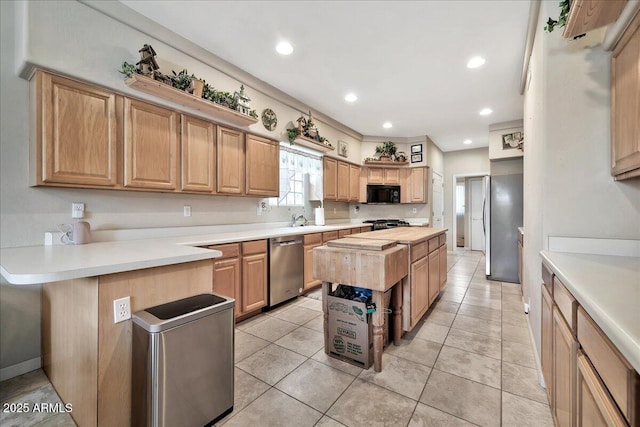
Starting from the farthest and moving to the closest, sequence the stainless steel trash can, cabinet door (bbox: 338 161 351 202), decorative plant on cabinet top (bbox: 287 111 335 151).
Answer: cabinet door (bbox: 338 161 351 202)
decorative plant on cabinet top (bbox: 287 111 335 151)
the stainless steel trash can

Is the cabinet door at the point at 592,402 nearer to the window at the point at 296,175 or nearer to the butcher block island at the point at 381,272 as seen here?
the butcher block island at the point at 381,272

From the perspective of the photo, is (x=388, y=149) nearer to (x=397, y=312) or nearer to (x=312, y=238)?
(x=312, y=238)

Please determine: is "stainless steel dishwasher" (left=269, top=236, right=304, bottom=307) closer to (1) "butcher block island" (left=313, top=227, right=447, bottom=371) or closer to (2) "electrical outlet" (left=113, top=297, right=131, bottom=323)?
(1) "butcher block island" (left=313, top=227, right=447, bottom=371)

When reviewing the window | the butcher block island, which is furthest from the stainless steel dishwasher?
the butcher block island

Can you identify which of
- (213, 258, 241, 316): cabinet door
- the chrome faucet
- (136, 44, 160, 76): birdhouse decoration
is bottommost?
Answer: (213, 258, 241, 316): cabinet door

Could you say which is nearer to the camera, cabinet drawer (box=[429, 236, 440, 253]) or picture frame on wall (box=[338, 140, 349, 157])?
cabinet drawer (box=[429, 236, 440, 253])

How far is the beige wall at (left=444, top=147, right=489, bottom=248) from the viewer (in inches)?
273

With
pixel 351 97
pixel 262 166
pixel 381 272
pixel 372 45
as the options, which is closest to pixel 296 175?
pixel 262 166

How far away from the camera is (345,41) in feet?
8.79

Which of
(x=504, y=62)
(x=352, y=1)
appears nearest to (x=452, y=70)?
(x=504, y=62)

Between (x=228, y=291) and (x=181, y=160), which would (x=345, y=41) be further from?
(x=228, y=291)

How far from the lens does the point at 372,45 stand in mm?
2740

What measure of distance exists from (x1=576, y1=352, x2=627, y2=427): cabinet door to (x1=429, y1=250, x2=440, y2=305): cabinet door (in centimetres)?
195

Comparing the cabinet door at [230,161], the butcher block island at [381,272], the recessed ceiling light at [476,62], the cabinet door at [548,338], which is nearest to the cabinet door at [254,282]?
the cabinet door at [230,161]
